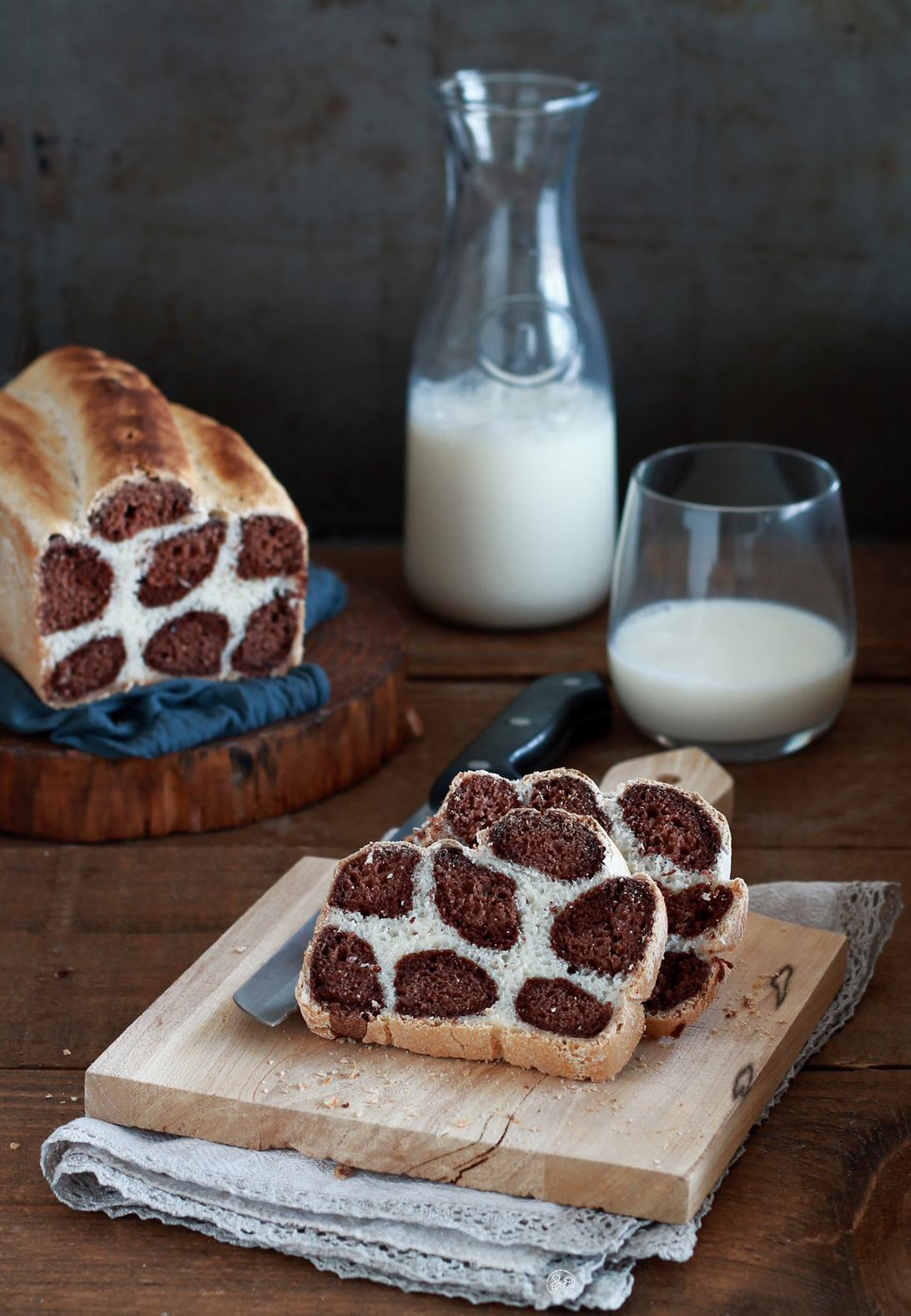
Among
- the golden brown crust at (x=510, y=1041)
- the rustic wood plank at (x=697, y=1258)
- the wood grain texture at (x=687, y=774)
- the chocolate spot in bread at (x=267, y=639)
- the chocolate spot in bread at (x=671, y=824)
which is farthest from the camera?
the chocolate spot in bread at (x=267, y=639)

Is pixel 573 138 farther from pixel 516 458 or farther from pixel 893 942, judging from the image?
pixel 893 942

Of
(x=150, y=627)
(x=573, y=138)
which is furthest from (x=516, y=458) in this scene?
(x=150, y=627)

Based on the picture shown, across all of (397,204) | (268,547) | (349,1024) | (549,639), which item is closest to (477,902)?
(349,1024)

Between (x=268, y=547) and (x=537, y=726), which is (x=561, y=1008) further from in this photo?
(x=268, y=547)

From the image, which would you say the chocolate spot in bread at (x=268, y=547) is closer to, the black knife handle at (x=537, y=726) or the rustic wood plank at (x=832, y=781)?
the black knife handle at (x=537, y=726)

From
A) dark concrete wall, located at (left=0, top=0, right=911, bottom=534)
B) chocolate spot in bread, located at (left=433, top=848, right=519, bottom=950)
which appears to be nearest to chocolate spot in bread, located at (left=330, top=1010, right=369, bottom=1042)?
chocolate spot in bread, located at (left=433, top=848, right=519, bottom=950)

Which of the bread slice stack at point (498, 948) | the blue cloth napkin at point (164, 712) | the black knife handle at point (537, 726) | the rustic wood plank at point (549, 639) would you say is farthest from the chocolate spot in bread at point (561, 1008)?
the rustic wood plank at point (549, 639)

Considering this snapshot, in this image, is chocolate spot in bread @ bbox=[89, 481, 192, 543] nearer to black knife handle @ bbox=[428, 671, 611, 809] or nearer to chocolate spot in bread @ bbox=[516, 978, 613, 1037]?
black knife handle @ bbox=[428, 671, 611, 809]
